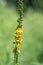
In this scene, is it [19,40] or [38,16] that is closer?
[19,40]

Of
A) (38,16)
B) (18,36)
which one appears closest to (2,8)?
(38,16)

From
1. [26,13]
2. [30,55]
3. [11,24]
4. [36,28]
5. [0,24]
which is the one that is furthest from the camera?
[26,13]

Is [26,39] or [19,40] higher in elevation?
[26,39]

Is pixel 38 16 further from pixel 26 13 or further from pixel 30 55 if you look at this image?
pixel 30 55

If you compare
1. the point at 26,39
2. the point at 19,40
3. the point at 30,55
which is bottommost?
the point at 19,40

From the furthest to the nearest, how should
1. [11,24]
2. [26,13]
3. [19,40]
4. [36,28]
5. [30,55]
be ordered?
[26,13], [36,28], [11,24], [30,55], [19,40]

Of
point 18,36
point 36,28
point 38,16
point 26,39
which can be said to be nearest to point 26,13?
point 38,16

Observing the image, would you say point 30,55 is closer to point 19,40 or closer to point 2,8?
point 2,8
